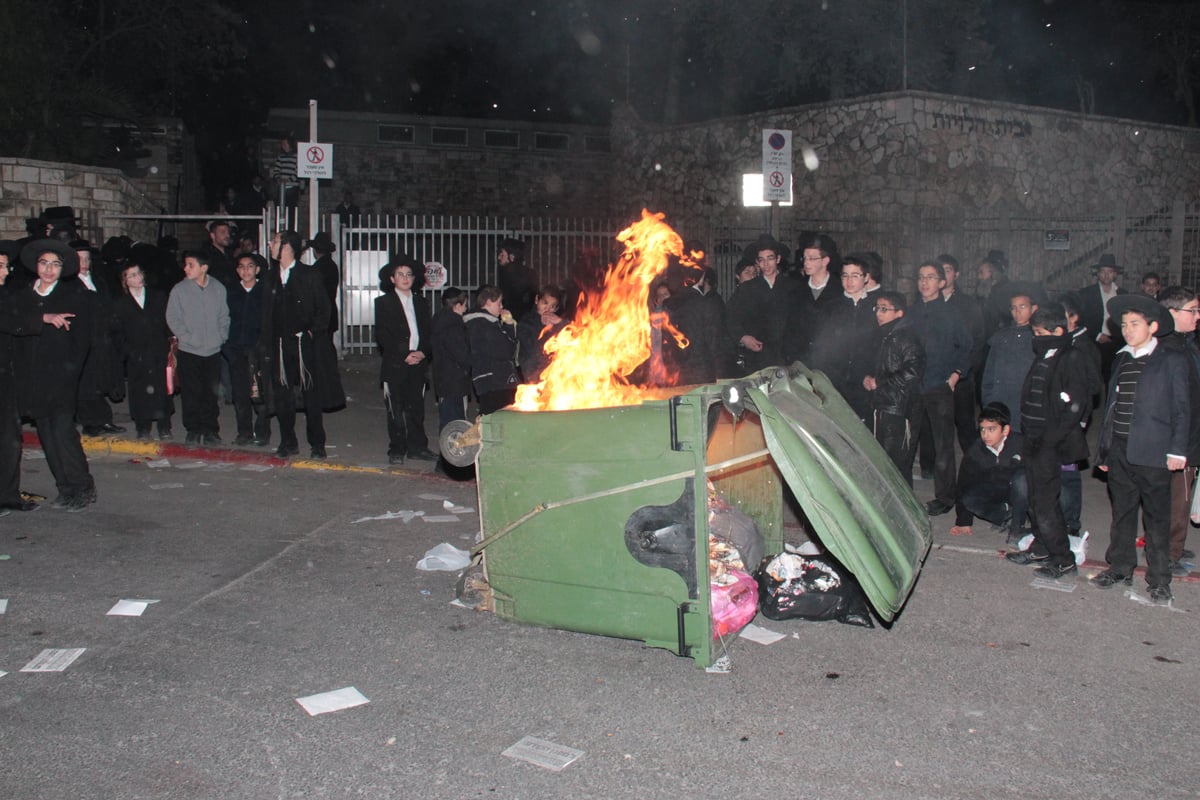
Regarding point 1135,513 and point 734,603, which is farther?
point 1135,513

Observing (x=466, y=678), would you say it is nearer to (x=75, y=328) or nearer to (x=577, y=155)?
(x=75, y=328)

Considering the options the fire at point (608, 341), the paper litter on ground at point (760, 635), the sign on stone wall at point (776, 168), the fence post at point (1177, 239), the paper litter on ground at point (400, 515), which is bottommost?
the paper litter on ground at point (760, 635)

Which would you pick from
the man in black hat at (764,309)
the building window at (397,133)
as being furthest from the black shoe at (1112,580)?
the building window at (397,133)

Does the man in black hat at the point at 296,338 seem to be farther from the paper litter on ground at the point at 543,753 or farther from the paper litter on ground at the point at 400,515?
the paper litter on ground at the point at 543,753

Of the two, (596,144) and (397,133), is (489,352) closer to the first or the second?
(397,133)

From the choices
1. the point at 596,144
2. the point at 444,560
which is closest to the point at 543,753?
the point at 444,560

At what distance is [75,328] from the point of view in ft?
24.6

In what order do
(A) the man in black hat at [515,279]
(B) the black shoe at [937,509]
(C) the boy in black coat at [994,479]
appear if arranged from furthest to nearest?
1. (A) the man in black hat at [515,279]
2. (B) the black shoe at [937,509]
3. (C) the boy in black coat at [994,479]

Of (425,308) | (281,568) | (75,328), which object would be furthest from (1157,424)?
(75,328)

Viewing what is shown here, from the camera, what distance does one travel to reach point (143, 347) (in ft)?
31.9

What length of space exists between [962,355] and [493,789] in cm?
551

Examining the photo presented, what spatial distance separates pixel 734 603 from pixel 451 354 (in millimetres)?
4347

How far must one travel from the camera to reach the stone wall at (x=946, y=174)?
1672 cm

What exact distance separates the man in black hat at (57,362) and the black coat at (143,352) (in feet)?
6.97
